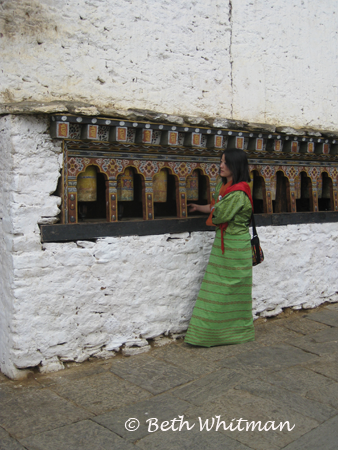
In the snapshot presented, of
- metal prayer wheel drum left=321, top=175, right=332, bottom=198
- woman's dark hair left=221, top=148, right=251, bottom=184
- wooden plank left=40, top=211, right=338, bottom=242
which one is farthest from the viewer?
metal prayer wheel drum left=321, top=175, right=332, bottom=198

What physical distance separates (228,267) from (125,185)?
1.12m

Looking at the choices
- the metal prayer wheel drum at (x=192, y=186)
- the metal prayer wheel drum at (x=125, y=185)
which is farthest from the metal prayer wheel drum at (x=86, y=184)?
the metal prayer wheel drum at (x=192, y=186)

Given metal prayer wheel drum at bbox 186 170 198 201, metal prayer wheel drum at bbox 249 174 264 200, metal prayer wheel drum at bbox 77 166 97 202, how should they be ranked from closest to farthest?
1. metal prayer wheel drum at bbox 77 166 97 202
2. metal prayer wheel drum at bbox 186 170 198 201
3. metal prayer wheel drum at bbox 249 174 264 200

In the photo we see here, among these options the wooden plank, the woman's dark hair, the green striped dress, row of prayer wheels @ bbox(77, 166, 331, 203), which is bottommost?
the green striped dress

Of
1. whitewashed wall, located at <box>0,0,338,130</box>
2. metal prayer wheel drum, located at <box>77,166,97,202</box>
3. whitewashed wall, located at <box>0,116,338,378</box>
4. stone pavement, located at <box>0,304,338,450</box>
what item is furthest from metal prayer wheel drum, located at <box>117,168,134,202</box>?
stone pavement, located at <box>0,304,338,450</box>

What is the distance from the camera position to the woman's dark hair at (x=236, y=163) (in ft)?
12.1

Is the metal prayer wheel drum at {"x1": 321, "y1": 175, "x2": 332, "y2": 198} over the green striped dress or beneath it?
over

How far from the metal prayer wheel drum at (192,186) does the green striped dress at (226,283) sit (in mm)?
537

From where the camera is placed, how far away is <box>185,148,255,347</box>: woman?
3.71 metres

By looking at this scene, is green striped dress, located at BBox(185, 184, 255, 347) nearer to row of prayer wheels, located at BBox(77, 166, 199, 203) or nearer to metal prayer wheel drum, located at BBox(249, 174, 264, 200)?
row of prayer wheels, located at BBox(77, 166, 199, 203)

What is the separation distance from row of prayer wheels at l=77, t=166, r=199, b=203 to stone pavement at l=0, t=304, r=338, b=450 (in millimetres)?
1325

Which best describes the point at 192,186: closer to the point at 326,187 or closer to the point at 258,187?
the point at 258,187

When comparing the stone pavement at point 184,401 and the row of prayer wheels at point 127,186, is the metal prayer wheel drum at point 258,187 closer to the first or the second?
the row of prayer wheels at point 127,186

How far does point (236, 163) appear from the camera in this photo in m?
3.70
